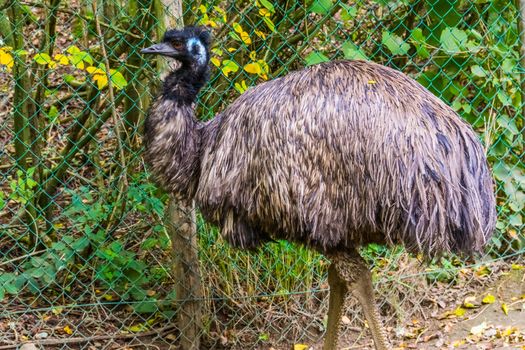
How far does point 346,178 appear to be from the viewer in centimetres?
458

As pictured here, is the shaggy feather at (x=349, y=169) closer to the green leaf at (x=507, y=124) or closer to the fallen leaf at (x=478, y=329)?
the fallen leaf at (x=478, y=329)

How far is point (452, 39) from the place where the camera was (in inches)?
241

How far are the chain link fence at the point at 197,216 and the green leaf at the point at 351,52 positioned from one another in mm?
13

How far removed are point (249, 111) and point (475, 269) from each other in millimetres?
2466

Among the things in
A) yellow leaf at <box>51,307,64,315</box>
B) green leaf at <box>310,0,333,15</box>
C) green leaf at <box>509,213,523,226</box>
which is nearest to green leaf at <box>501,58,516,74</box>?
green leaf at <box>509,213,523,226</box>

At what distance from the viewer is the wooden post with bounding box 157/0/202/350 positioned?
570 centimetres

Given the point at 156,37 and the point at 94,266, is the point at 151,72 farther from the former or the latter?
the point at 94,266

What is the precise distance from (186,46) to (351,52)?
125 centimetres

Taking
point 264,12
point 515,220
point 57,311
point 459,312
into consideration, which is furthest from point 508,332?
point 57,311

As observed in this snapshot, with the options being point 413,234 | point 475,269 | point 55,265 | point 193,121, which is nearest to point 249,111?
point 193,121

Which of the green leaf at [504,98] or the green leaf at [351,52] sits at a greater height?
the green leaf at [351,52]

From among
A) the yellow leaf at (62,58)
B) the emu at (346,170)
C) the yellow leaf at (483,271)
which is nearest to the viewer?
the emu at (346,170)

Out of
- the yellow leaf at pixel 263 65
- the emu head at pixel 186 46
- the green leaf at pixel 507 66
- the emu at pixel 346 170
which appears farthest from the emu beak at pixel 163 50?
the green leaf at pixel 507 66

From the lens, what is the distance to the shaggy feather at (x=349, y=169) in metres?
4.54
